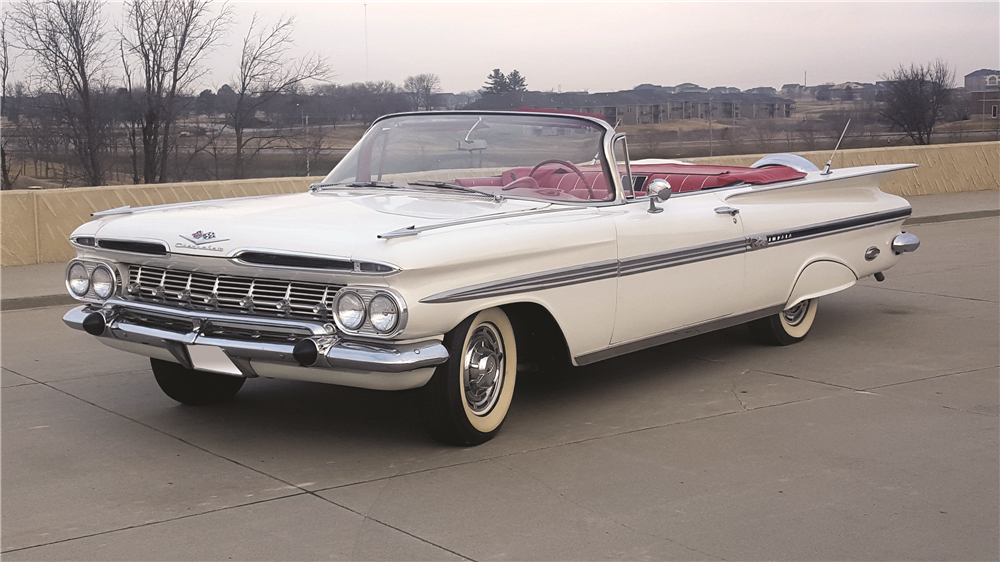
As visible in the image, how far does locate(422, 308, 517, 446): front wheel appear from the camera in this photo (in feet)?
14.6

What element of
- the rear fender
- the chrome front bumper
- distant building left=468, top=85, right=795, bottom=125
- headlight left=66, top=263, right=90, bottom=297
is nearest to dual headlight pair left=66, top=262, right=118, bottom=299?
headlight left=66, top=263, right=90, bottom=297

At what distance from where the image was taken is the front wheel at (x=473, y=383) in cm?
446

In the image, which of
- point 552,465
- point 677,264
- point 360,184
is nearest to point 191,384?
point 360,184

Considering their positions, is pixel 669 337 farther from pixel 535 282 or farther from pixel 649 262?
pixel 535 282

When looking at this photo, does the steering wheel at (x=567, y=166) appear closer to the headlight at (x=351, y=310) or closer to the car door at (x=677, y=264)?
the car door at (x=677, y=264)

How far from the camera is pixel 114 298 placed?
192 inches

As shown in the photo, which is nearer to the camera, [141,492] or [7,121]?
[141,492]

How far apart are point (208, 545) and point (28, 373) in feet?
11.0

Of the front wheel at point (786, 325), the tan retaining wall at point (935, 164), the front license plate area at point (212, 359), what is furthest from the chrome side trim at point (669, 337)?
the tan retaining wall at point (935, 164)

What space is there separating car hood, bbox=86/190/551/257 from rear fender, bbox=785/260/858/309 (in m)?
2.13

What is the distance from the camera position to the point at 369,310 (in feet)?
13.8

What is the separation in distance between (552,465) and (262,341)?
1.34 m

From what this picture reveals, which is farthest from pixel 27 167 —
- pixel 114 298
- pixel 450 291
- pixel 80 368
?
pixel 450 291

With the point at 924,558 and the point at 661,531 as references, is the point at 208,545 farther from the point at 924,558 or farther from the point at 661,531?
the point at 924,558
